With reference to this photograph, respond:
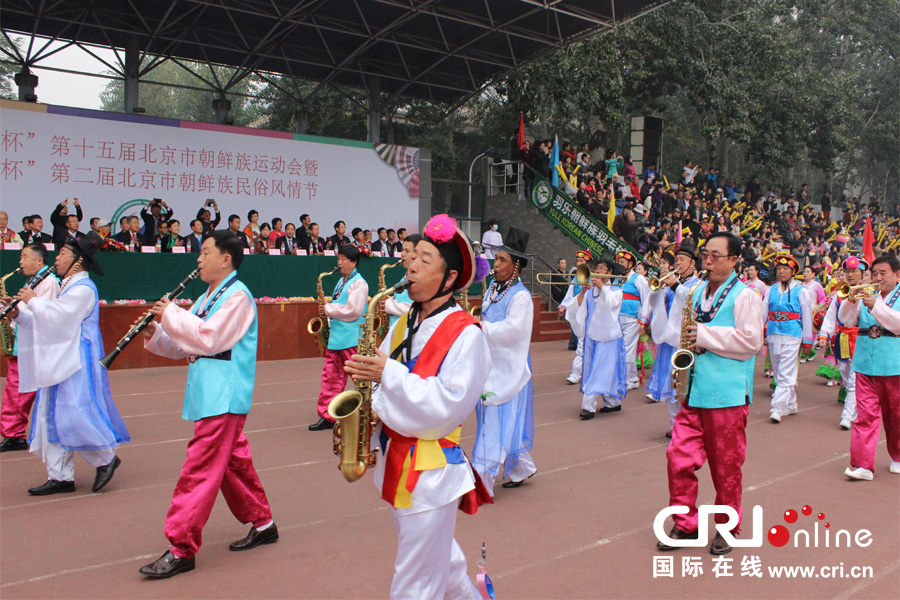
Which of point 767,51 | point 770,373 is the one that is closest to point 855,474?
point 770,373

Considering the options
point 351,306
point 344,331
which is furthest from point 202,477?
point 344,331

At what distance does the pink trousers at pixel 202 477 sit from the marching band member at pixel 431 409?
1.36 meters

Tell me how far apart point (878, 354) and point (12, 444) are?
747 cm

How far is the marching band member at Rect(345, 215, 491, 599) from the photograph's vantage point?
264cm

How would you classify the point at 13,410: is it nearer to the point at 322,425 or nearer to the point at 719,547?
the point at 322,425

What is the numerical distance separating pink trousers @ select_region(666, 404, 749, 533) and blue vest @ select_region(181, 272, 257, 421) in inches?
101

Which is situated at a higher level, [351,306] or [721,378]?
[351,306]

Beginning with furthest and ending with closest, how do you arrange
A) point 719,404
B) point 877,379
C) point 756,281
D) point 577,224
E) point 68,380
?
point 577,224, point 756,281, point 877,379, point 68,380, point 719,404

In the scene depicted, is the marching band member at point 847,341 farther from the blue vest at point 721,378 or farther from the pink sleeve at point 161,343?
the pink sleeve at point 161,343

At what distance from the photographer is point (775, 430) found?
7824 millimetres

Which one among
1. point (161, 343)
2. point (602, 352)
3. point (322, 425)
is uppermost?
point (161, 343)

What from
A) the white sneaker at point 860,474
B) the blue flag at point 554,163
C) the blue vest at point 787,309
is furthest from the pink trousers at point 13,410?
the blue flag at point 554,163

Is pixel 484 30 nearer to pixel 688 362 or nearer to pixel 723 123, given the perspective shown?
pixel 723 123

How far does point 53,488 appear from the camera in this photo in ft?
17.1
